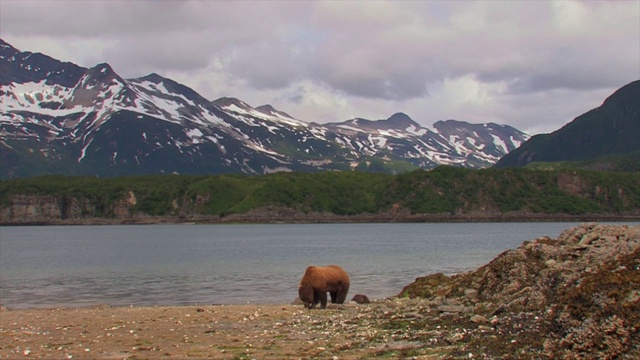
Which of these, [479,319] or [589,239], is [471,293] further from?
[479,319]

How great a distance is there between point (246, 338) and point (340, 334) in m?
3.49

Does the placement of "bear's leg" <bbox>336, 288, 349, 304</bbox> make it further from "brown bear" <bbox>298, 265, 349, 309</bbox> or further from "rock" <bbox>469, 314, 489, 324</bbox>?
"rock" <bbox>469, 314, 489, 324</bbox>

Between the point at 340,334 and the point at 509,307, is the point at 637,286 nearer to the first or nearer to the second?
the point at 509,307

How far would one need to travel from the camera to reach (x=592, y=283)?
17.1 m

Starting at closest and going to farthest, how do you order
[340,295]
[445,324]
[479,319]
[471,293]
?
[479,319], [445,324], [471,293], [340,295]

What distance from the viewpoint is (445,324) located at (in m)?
24.1

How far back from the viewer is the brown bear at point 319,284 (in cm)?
3453

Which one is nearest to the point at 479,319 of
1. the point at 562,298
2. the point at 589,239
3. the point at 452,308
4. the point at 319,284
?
the point at 452,308

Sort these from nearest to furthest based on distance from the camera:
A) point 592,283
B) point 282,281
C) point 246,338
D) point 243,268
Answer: point 592,283, point 246,338, point 282,281, point 243,268

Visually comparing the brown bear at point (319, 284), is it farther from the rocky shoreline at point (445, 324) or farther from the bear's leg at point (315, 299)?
the rocky shoreline at point (445, 324)

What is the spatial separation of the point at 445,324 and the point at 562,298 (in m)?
6.60

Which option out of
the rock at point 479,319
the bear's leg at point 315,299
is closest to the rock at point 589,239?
the rock at point 479,319

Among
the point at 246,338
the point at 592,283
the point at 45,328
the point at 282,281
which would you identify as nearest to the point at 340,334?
the point at 246,338

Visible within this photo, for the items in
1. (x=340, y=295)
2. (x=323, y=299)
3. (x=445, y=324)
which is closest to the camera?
(x=445, y=324)
